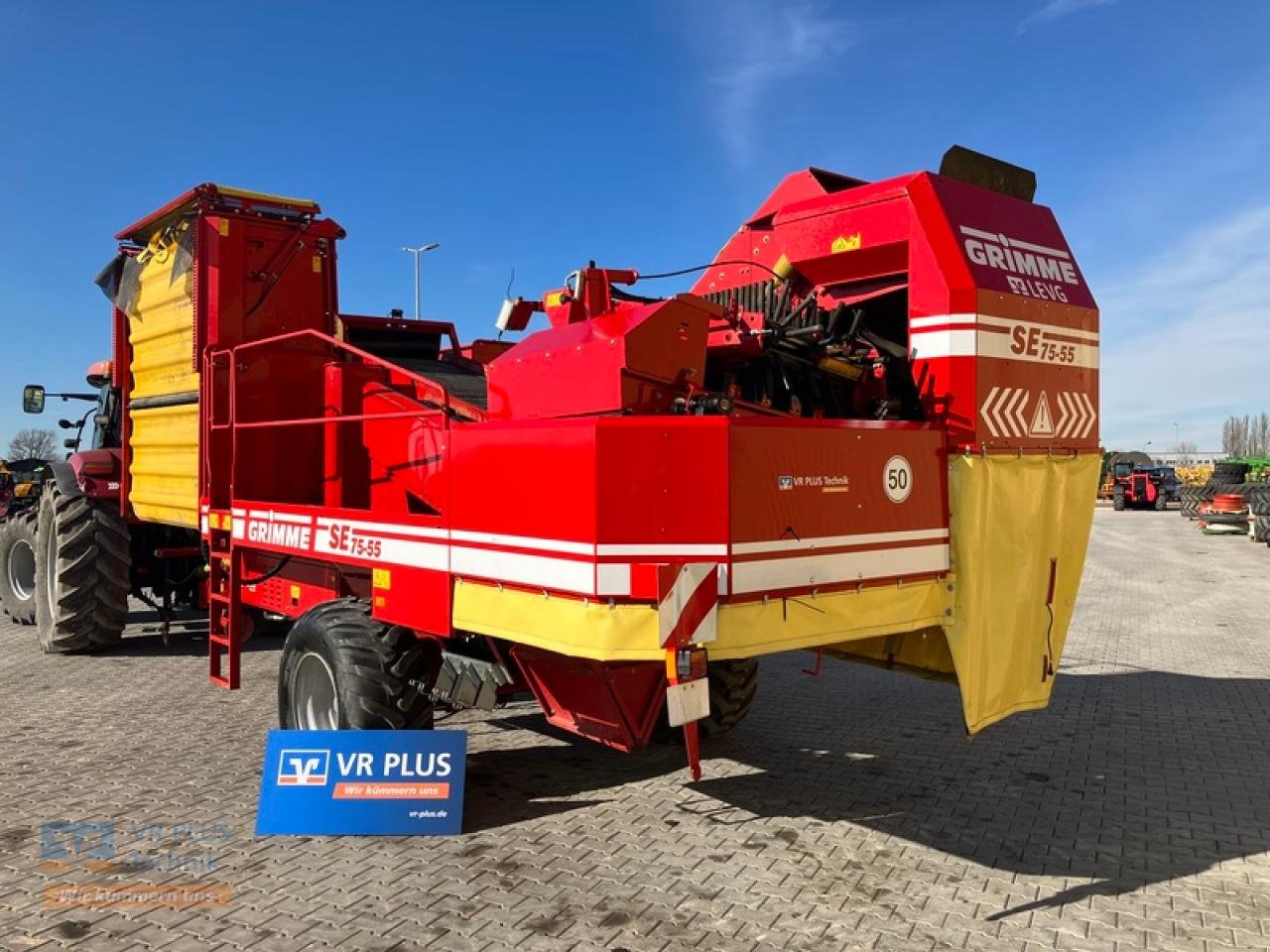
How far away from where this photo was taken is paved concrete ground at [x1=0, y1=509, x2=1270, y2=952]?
3.37 metres

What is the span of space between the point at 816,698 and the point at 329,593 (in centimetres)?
374

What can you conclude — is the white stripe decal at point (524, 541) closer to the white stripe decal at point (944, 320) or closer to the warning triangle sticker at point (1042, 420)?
the white stripe decal at point (944, 320)

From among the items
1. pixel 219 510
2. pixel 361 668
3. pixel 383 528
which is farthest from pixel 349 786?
pixel 219 510

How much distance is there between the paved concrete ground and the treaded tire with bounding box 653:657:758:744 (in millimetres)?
142

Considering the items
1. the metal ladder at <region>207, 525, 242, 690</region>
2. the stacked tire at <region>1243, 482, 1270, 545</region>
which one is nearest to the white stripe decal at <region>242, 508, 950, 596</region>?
the metal ladder at <region>207, 525, 242, 690</region>

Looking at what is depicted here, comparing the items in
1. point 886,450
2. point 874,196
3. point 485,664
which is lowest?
point 485,664

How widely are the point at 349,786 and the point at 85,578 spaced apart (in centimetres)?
526

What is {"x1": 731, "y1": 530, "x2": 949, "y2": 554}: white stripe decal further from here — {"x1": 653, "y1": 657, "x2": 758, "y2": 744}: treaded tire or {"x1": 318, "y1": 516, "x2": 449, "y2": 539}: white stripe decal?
{"x1": 653, "y1": 657, "x2": 758, "y2": 744}: treaded tire

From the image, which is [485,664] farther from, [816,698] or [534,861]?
[816,698]

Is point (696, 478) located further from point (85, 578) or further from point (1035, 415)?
point (85, 578)

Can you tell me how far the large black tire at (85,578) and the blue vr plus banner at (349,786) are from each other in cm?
493

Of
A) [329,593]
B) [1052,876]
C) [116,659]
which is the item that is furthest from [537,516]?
[116,659]

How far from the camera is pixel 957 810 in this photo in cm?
462

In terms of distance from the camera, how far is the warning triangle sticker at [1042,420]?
14.2 feet
